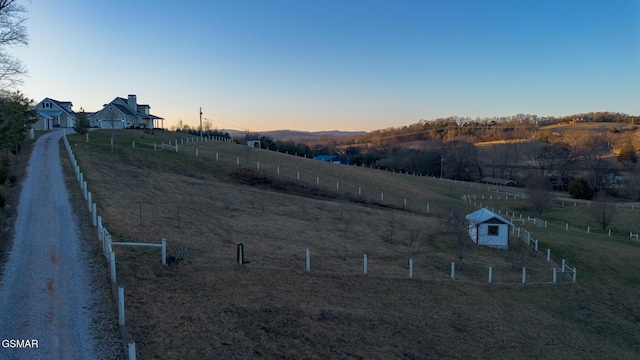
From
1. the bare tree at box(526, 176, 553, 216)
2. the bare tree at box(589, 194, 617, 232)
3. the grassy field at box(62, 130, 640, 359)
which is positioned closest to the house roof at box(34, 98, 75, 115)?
the grassy field at box(62, 130, 640, 359)

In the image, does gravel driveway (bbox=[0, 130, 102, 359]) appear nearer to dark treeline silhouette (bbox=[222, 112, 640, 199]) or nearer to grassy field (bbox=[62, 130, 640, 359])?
grassy field (bbox=[62, 130, 640, 359])

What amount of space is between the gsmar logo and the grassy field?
1.79 m

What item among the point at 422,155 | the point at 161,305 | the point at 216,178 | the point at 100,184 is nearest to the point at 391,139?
the point at 422,155

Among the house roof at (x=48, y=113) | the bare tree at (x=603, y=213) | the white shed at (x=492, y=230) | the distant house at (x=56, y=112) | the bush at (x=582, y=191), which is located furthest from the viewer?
the bush at (x=582, y=191)

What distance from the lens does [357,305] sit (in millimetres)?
12320

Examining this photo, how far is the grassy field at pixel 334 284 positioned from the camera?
9594mm

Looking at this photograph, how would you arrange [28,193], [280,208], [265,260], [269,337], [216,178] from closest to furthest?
[269,337] < [265,260] < [28,193] < [280,208] < [216,178]

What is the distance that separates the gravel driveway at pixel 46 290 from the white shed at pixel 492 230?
23.5 meters

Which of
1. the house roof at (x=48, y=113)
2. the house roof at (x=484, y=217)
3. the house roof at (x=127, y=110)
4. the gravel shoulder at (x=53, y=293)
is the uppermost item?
the house roof at (x=127, y=110)

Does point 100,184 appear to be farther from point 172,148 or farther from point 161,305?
point 172,148

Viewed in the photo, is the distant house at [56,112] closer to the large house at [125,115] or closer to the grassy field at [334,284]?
the large house at [125,115]

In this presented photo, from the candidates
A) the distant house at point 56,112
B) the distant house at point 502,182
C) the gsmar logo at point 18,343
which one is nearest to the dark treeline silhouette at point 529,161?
the distant house at point 502,182

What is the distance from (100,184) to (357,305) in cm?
1854

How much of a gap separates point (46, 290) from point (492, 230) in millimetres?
25281
